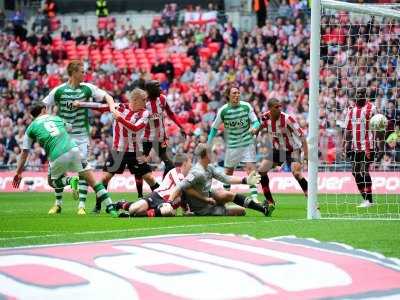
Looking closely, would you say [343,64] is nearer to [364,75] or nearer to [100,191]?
[364,75]

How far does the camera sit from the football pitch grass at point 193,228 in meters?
9.23

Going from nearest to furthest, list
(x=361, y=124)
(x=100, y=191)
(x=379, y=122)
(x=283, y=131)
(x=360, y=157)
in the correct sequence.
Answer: (x=100, y=191), (x=379, y=122), (x=283, y=131), (x=361, y=124), (x=360, y=157)

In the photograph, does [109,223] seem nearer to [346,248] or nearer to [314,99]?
[314,99]

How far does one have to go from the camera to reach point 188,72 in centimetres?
3070

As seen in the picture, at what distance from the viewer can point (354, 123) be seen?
15.9 metres

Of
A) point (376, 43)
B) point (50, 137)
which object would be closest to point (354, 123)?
point (376, 43)

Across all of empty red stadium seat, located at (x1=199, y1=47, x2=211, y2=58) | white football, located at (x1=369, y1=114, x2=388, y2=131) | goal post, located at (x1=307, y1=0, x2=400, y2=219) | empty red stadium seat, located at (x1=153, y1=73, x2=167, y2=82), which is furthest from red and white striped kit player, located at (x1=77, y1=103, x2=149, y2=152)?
empty red stadium seat, located at (x1=199, y1=47, x2=211, y2=58)

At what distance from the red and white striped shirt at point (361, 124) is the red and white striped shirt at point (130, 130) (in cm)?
363

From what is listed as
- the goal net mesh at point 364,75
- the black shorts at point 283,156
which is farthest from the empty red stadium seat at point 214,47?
the black shorts at point 283,156

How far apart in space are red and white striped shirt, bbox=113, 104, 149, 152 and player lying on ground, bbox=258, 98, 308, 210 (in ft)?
7.19

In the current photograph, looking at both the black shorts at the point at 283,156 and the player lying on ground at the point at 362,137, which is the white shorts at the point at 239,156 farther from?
the player lying on ground at the point at 362,137

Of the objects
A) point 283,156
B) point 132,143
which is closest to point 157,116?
point 132,143

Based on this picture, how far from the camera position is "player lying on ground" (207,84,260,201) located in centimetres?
1606

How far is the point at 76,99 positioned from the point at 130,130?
1009mm
